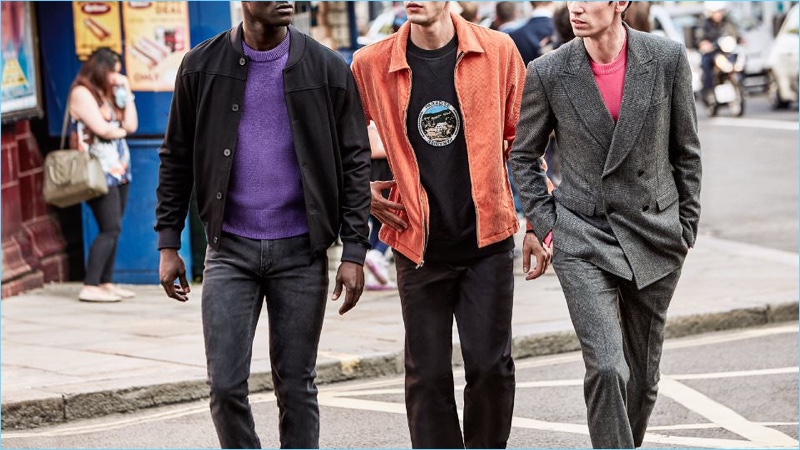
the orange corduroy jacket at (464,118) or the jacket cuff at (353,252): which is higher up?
the orange corduroy jacket at (464,118)

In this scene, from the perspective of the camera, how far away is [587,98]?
5359 mm

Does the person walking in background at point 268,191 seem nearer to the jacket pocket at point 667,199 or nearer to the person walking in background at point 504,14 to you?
the jacket pocket at point 667,199

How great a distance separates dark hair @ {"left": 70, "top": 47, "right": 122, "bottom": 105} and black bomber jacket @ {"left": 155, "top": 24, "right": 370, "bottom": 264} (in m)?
5.73

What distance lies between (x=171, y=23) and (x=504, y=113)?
Result: 635 centimetres

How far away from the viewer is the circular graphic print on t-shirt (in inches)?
216

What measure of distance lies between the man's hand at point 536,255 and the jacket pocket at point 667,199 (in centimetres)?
38

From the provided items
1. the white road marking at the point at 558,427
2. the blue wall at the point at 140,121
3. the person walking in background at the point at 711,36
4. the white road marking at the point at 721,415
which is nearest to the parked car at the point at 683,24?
the person walking in background at the point at 711,36

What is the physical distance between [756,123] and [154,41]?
596 inches

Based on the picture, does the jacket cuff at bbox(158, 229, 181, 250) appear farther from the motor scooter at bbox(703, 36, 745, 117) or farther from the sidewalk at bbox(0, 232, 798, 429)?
the motor scooter at bbox(703, 36, 745, 117)

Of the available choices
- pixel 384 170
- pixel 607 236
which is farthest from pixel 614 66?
pixel 384 170

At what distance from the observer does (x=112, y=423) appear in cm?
762

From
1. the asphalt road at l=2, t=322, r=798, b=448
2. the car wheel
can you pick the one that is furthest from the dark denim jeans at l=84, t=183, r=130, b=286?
the car wheel

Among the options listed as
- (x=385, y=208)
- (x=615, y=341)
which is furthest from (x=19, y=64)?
(x=615, y=341)

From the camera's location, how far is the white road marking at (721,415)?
6789mm
